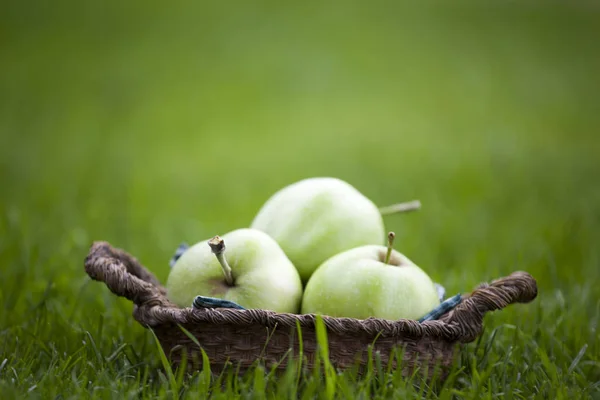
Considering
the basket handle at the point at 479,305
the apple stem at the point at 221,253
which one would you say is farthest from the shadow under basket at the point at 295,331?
the apple stem at the point at 221,253

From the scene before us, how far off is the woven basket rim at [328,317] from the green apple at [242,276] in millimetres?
82

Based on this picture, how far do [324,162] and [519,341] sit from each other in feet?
11.0

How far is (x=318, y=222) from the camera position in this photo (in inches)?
82.1

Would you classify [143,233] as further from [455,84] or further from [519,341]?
[455,84]

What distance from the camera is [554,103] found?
7.37 metres

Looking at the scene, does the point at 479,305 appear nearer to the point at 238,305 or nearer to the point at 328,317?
the point at 328,317

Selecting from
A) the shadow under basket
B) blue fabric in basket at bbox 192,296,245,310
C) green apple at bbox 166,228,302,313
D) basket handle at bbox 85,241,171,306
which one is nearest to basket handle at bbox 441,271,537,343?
the shadow under basket

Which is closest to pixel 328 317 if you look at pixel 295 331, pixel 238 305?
pixel 295 331

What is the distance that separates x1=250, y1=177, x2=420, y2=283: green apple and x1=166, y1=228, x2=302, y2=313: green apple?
0.15 m

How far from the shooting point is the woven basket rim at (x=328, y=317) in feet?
5.32

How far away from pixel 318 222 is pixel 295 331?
1.60 ft

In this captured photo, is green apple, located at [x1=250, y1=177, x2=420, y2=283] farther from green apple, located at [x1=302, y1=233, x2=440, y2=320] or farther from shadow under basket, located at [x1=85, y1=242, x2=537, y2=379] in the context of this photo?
shadow under basket, located at [x1=85, y1=242, x2=537, y2=379]

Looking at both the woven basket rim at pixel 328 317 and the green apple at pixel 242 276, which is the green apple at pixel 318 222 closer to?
the green apple at pixel 242 276

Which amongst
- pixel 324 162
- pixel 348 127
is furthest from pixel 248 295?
pixel 348 127
